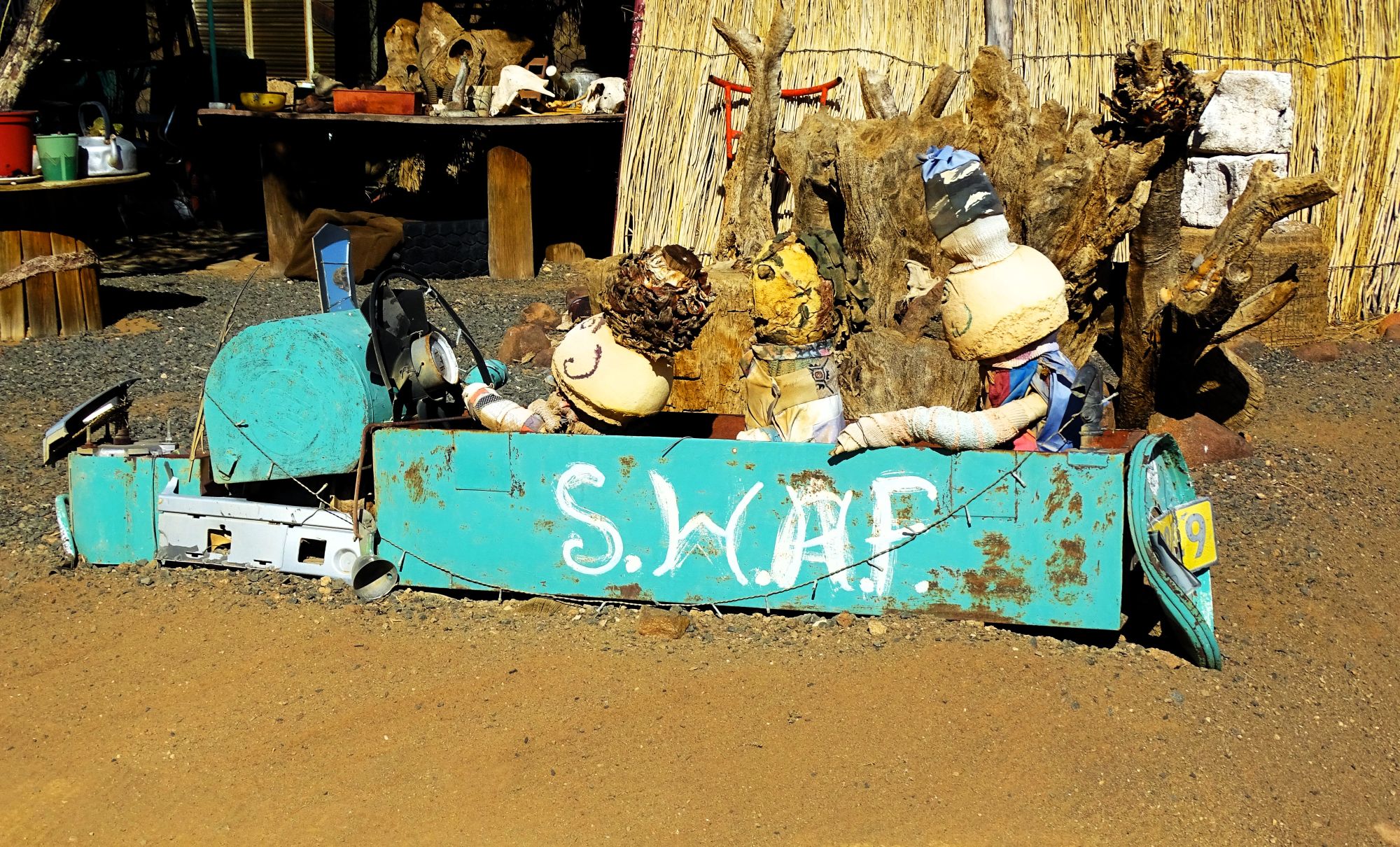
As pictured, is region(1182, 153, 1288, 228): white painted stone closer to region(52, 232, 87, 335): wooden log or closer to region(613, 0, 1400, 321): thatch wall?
region(613, 0, 1400, 321): thatch wall

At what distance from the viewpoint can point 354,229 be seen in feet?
36.3

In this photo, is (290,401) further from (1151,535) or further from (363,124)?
(363,124)

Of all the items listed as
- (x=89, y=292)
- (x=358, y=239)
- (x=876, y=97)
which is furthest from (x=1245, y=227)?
(x=89, y=292)

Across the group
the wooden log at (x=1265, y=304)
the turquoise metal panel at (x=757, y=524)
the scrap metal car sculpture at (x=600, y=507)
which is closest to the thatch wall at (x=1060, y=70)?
the wooden log at (x=1265, y=304)

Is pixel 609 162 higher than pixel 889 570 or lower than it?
higher

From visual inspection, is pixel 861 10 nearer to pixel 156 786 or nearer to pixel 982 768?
pixel 982 768

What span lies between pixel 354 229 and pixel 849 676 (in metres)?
7.88

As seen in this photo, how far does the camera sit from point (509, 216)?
37.3ft

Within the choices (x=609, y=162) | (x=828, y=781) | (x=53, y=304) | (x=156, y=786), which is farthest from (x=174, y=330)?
(x=828, y=781)

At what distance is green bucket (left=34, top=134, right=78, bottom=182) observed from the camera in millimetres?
9336

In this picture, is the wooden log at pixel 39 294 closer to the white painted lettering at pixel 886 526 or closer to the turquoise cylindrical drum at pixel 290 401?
the turquoise cylindrical drum at pixel 290 401

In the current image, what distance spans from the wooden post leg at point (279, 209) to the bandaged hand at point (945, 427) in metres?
8.17

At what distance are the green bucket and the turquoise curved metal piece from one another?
26.3 feet

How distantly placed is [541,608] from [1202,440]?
3660 mm
